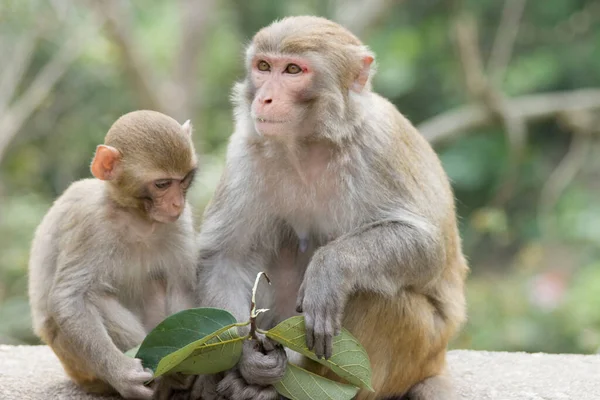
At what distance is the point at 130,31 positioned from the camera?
10117 millimetres

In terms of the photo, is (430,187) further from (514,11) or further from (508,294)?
(514,11)

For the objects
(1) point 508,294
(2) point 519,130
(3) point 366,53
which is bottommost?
(3) point 366,53

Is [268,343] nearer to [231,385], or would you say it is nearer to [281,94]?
[231,385]

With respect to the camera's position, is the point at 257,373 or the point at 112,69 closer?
the point at 257,373

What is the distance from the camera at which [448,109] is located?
1270cm

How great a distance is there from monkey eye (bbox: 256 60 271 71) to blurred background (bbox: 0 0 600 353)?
4.97 metres

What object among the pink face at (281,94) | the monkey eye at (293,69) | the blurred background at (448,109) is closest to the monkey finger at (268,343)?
the pink face at (281,94)

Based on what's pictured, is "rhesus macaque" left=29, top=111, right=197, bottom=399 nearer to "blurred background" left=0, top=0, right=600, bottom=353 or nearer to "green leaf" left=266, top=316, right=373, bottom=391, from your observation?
"green leaf" left=266, top=316, right=373, bottom=391

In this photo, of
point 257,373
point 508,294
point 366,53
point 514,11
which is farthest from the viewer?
point 514,11

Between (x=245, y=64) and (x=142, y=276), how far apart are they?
112 centimetres

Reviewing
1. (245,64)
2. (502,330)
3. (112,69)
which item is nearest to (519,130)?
(502,330)

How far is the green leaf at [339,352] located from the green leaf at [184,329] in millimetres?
228

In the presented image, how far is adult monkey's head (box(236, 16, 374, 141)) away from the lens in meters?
4.08

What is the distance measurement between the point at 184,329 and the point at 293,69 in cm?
124
